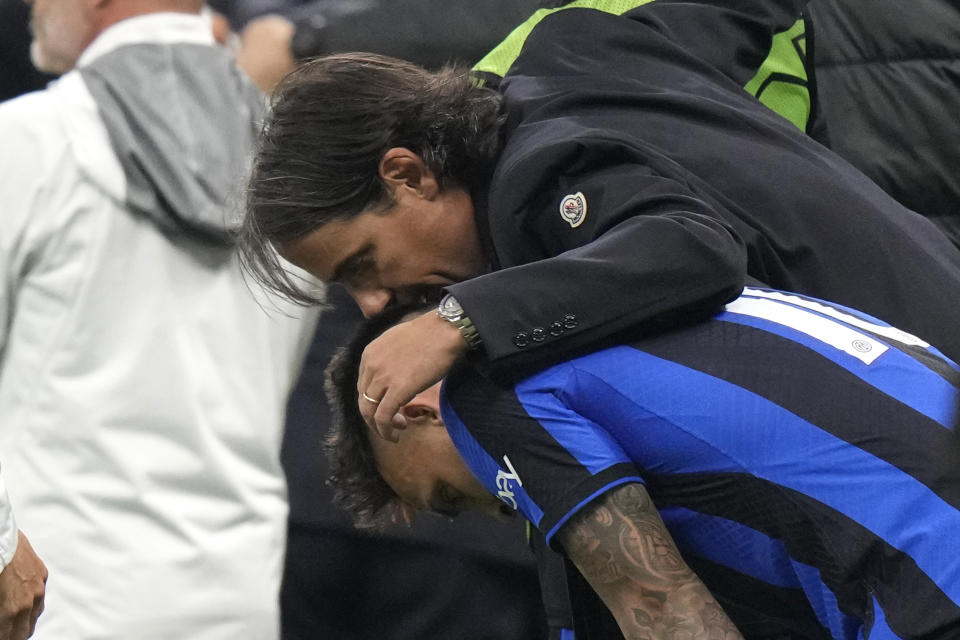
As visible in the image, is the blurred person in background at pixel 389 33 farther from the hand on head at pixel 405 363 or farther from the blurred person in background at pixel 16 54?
the hand on head at pixel 405 363

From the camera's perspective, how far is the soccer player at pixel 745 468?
128cm

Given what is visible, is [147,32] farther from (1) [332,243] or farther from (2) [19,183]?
(1) [332,243]

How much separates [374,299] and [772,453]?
655mm

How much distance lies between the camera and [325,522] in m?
2.63

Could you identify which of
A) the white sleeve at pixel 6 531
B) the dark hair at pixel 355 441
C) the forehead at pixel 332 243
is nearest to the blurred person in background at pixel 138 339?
the dark hair at pixel 355 441

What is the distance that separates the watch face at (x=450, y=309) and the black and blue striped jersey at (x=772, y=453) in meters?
0.06

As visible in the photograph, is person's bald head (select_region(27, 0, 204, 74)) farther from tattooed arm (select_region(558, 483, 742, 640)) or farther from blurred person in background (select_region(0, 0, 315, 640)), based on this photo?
tattooed arm (select_region(558, 483, 742, 640))

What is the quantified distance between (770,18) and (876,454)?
871mm

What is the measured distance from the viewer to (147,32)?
2227mm

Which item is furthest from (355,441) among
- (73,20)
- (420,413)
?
(73,20)

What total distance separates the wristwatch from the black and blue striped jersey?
0.13ft

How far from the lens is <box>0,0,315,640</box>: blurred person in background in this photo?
209 cm

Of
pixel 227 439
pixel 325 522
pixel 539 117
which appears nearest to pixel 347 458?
pixel 227 439

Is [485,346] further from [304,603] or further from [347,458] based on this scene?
[304,603]
